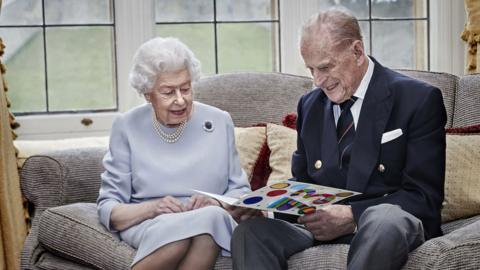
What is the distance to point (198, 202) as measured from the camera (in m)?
2.87

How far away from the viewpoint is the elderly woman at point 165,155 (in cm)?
286

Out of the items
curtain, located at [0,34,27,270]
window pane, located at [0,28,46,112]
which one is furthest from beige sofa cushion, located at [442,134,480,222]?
window pane, located at [0,28,46,112]

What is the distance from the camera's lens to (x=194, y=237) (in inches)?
105

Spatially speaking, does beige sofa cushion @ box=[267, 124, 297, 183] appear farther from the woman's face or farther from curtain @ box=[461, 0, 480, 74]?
curtain @ box=[461, 0, 480, 74]

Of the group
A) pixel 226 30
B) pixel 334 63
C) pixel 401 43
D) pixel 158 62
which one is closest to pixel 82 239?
pixel 158 62

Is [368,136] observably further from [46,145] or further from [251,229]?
[46,145]

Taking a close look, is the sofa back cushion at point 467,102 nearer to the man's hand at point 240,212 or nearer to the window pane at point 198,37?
the man's hand at point 240,212

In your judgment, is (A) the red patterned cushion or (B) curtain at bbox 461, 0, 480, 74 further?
(B) curtain at bbox 461, 0, 480, 74

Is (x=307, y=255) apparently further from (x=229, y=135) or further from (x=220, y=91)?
(x=220, y=91)

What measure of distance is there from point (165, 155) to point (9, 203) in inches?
33.7

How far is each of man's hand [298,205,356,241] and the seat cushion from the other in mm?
575

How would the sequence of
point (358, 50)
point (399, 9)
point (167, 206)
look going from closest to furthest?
point (358, 50) < point (167, 206) < point (399, 9)

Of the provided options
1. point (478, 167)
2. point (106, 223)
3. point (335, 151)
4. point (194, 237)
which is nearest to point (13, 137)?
point (106, 223)

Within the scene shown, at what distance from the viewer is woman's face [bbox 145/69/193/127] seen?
2922 millimetres
